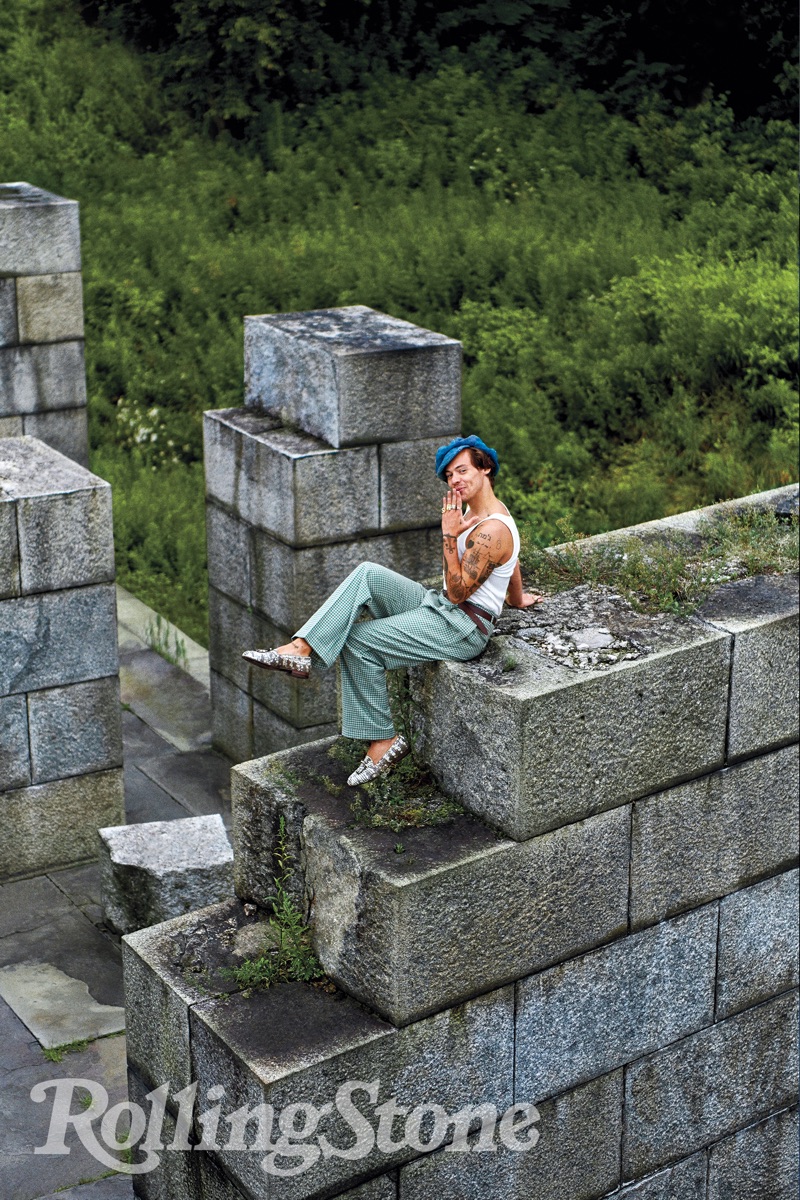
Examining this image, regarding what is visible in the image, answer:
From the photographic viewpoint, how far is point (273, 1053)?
427cm

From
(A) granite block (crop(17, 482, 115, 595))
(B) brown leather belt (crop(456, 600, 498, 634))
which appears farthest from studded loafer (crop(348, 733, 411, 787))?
(A) granite block (crop(17, 482, 115, 595))

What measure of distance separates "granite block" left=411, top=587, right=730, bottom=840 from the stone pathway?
2.10 meters

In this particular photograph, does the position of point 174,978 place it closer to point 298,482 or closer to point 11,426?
point 298,482

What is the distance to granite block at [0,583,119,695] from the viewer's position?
Result: 695 cm

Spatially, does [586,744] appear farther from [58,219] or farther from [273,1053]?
[58,219]

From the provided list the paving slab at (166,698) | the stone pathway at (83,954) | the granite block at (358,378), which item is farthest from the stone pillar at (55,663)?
the paving slab at (166,698)

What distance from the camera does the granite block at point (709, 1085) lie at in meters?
5.18

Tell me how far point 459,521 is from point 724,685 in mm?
1010

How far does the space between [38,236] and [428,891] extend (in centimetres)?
746

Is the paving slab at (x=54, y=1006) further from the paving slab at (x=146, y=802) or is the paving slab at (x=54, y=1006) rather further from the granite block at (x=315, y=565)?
the granite block at (x=315, y=565)

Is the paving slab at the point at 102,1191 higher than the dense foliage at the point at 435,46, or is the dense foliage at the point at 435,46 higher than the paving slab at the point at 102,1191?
the dense foliage at the point at 435,46

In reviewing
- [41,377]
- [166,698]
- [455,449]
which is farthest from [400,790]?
[41,377]

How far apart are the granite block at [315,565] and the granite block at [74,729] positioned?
3.38 feet

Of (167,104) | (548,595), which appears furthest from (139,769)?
(167,104)
